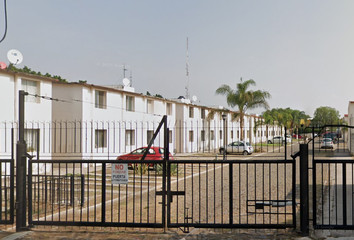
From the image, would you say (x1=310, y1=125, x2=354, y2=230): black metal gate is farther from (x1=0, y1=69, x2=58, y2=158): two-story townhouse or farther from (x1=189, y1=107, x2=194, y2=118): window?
(x1=189, y1=107, x2=194, y2=118): window

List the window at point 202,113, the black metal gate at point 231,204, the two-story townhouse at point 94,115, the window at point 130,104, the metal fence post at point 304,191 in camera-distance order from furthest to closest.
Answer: the window at point 202,113 → the window at point 130,104 → the two-story townhouse at point 94,115 → the black metal gate at point 231,204 → the metal fence post at point 304,191

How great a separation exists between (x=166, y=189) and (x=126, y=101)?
712 inches

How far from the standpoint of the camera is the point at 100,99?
70.7 ft

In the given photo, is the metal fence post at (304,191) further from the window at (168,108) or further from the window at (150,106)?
the window at (168,108)

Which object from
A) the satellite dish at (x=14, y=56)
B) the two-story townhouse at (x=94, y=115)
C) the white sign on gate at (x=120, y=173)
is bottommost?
the white sign on gate at (x=120, y=173)

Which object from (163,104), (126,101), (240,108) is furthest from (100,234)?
(240,108)

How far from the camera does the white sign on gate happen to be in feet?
21.4

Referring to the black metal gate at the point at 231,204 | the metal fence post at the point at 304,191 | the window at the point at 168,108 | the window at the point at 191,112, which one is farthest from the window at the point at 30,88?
the window at the point at 191,112

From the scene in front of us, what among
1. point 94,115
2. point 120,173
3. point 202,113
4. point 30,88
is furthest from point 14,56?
point 202,113

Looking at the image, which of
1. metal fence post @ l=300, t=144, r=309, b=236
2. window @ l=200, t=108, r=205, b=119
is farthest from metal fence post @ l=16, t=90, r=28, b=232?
window @ l=200, t=108, r=205, b=119

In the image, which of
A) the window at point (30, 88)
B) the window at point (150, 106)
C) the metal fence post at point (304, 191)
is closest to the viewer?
the metal fence post at point (304, 191)

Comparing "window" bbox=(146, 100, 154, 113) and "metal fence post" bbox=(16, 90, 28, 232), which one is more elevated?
"window" bbox=(146, 100, 154, 113)

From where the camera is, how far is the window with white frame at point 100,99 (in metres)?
21.3

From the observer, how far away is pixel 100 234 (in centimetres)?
632
